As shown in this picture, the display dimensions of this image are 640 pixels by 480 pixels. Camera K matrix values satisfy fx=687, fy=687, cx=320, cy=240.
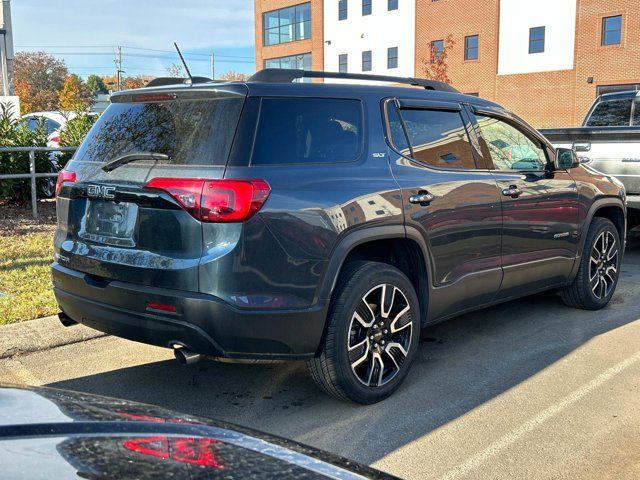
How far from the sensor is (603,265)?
20.4 feet

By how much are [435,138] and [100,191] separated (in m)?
2.20

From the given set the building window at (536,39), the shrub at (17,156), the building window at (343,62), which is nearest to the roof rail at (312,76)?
the shrub at (17,156)

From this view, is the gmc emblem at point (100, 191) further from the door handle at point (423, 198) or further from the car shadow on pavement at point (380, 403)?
the door handle at point (423, 198)

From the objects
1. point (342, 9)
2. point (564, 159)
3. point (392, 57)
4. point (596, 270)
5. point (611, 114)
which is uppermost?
point (342, 9)

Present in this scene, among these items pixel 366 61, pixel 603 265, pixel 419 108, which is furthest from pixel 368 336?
pixel 366 61

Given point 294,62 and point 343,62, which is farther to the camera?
point 294,62

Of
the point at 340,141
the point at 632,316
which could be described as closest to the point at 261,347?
the point at 340,141

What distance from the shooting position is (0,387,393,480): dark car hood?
1662 mm

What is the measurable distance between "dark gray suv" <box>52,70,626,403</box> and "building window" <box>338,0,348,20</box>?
44762mm

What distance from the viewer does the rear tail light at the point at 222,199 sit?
135 inches

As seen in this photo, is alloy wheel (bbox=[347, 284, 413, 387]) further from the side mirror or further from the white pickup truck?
the white pickup truck

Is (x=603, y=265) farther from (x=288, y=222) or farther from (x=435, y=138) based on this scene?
(x=288, y=222)

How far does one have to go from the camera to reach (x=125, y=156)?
3844 millimetres

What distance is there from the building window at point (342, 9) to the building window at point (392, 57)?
15.3 feet
